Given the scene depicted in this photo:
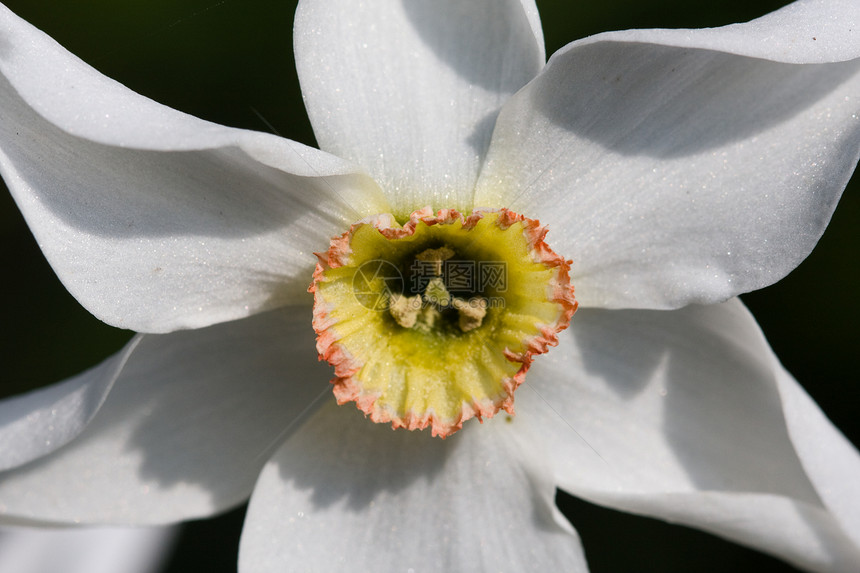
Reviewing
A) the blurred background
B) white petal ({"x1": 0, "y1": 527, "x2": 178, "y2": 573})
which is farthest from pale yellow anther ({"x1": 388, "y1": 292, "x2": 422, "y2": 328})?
white petal ({"x1": 0, "y1": 527, "x2": 178, "y2": 573})

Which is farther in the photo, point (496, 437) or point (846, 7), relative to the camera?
point (496, 437)

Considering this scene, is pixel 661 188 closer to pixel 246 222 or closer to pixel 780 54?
pixel 780 54

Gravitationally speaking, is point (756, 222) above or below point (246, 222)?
above

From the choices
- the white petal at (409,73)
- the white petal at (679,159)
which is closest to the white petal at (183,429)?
the white petal at (409,73)

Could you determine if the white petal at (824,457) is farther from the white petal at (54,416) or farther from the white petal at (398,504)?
the white petal at (54,416)

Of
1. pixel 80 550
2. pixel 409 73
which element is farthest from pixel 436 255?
pixel 80 550

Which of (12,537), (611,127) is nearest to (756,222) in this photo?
(611,127)
